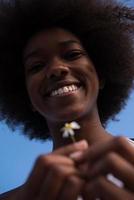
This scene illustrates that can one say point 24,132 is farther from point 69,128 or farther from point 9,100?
point 69,128

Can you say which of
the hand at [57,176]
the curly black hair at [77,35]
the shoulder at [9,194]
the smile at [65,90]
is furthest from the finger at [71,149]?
the curly black hair at [77,35]

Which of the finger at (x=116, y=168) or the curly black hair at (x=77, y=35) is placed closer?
the finger at (x=116, y=168)

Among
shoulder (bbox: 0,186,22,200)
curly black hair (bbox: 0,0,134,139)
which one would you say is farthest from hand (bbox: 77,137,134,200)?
curly black hair (bbox: 0,0,134,139)

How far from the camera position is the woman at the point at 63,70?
2240 millimetres

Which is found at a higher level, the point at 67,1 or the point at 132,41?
the point at 67,1

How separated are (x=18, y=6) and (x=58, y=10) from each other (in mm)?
276

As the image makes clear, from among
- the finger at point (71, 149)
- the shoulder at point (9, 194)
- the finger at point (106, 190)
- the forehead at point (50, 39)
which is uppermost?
the finger at point (71, 149)

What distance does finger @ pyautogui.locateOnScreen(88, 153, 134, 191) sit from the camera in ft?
3.82

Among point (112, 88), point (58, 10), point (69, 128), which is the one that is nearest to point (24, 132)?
point (112, 88)

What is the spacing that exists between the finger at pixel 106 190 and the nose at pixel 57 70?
Answer: 3.72 ft

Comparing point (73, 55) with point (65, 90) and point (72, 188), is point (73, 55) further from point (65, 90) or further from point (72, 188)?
point (72, 188)

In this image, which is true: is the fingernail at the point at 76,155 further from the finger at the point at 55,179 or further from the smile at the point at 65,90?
the smile at the point at 65,90

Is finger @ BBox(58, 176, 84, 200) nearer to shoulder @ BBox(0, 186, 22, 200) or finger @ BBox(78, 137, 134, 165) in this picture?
finger @ BBox(78, 137, 134, 165)

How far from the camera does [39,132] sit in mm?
3193
